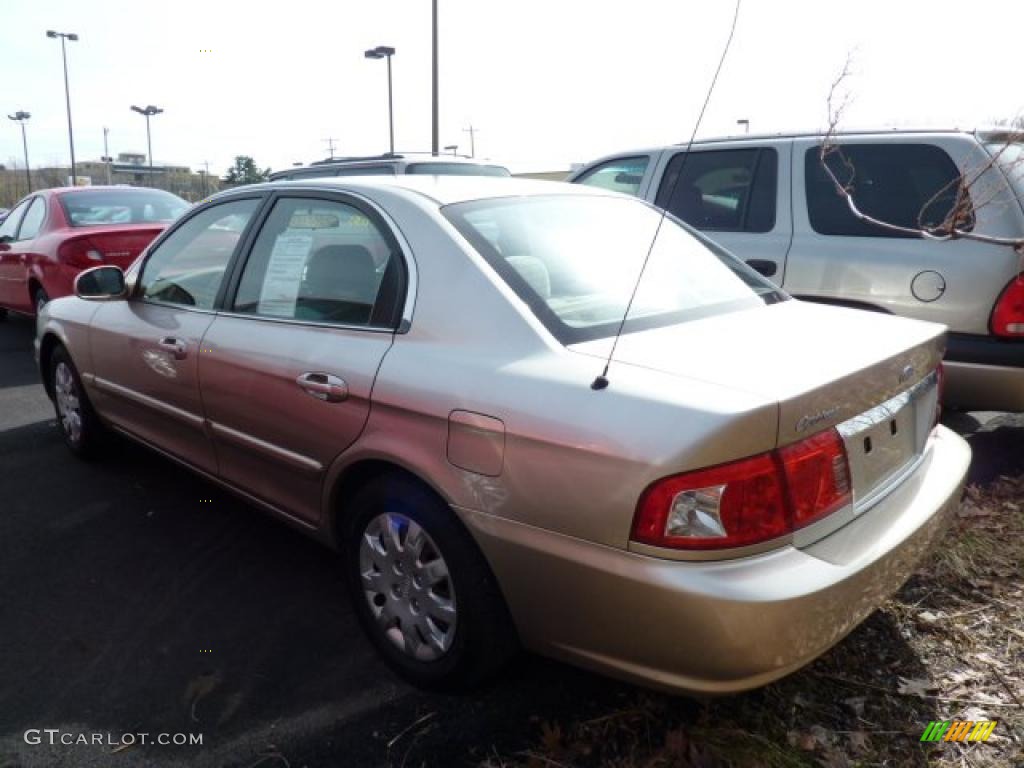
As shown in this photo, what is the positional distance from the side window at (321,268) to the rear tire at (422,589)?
0.60m

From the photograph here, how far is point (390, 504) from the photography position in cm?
251

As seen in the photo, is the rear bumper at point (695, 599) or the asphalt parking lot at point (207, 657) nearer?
the rear bumper at point (695, 599)

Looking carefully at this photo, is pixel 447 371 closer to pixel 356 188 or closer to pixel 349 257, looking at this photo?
pixel 349 257

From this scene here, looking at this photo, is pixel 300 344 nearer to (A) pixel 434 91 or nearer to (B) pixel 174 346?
(B) pixel 174 346

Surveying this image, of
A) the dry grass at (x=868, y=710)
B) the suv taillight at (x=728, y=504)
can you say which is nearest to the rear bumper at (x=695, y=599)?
the suv taillight at (x=728, y=504)

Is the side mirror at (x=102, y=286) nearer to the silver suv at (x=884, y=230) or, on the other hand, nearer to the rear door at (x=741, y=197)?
the silver suv at (x=884, y=230)

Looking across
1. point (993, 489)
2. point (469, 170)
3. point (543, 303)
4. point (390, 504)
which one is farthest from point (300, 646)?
point (469, 170)

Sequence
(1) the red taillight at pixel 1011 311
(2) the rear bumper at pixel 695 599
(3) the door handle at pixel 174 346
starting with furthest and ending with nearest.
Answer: (1) the red taillight at pixel 1011 311
(3) the door handle at pixel 174 346
(2) the rear bumper at pixel 695 599

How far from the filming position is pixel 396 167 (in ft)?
27.6

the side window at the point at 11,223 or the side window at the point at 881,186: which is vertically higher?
the side window at the point at 881,186

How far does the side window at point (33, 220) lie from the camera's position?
8.25 meters

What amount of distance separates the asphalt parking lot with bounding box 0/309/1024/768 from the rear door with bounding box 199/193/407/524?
1.41ft

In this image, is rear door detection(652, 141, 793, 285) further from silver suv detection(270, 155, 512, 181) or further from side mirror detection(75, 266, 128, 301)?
silver suv detection(270, 155, 512, 181)

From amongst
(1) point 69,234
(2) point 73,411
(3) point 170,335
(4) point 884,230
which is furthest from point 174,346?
(1) point 69,234
